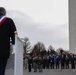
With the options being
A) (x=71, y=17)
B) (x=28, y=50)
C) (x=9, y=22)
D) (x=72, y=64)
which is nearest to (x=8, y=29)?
(x=9, y=22)

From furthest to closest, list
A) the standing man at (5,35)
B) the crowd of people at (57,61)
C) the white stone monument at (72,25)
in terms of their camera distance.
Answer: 1. the white stone monument at (72,25)
2. the crowd of people at (57,61)
3. the standing man at (5,35)

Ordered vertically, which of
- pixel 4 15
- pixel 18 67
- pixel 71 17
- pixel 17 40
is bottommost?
pixel 18 67

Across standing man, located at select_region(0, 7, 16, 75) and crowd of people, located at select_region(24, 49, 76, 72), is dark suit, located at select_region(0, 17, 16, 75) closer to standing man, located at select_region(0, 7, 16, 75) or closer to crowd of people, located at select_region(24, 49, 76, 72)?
standing man, located at select_region(0, 7, 16, 75)

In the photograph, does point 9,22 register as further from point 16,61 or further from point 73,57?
point 73,57

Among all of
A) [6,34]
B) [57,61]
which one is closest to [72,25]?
[57,61]

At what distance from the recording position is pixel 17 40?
691cm

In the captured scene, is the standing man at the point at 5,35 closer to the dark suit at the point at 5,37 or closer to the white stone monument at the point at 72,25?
the dark suit at the point at 5,37

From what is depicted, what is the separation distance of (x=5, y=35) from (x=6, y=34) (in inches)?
1.1

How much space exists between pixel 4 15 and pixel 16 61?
88 cm

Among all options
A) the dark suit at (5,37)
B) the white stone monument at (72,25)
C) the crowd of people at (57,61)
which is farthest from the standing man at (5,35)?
the white stone monument at (72,25)

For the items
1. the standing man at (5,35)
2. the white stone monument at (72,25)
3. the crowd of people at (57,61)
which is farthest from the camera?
the white stone monument at (72,25)

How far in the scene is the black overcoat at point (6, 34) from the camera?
6754 mm

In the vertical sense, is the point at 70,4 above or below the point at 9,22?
above

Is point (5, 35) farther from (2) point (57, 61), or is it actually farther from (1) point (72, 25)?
(1) point (72, 25)
